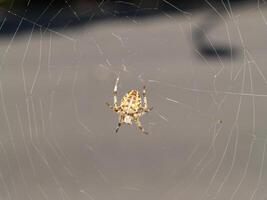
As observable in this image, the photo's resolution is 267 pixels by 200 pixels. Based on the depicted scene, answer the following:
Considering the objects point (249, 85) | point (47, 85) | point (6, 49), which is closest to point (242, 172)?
point (249, 85)

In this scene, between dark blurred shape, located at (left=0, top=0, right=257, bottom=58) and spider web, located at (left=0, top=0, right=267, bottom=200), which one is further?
dark blurred shape, located at (left=0, top=0, right=257, bottom=58)

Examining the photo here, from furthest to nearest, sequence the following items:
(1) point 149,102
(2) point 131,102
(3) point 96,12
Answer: (3) point 96,12 < (1) point 149,102 < (2) point 131,102

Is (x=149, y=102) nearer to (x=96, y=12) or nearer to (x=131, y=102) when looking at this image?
(x=131, y=102)

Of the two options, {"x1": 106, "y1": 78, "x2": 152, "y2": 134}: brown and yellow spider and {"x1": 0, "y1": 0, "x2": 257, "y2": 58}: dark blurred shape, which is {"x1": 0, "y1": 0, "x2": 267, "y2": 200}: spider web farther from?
{"x1": 106, "y1": 78, "x2": 152, "y2": 134}: brown and yellow spider

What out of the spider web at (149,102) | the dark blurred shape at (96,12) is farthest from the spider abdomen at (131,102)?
the dark blurred shape at (96,12)

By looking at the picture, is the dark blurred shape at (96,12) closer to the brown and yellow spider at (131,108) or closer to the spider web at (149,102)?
the spider web at (149,102)

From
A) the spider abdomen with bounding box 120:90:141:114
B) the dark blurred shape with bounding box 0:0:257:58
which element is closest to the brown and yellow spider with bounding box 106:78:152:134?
the spider abdomen with bounding box 120:90:141:114

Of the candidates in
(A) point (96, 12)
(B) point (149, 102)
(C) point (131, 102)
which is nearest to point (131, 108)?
(C) point (131, 102)

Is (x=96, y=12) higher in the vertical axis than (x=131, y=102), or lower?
higher

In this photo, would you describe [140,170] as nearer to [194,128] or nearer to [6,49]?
[194,128]

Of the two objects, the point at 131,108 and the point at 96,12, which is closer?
the point at 131,108
